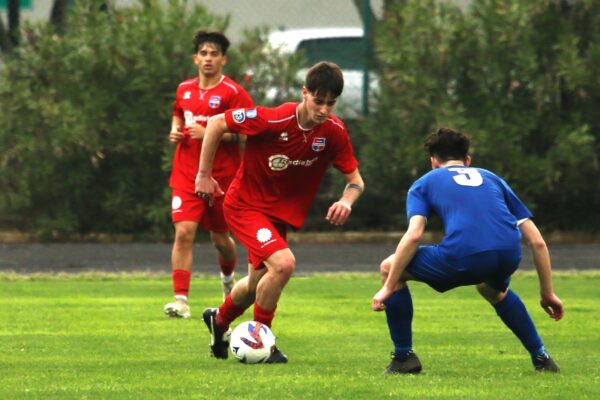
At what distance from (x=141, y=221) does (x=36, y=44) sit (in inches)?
99.9

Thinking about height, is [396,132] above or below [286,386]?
below

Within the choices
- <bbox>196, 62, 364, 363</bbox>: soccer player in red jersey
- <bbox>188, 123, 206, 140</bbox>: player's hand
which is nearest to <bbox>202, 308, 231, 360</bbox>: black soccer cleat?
<bbox>196, 62, 364, 363</bbox>: soccer player in red jersey

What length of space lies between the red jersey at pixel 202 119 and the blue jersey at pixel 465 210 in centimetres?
446

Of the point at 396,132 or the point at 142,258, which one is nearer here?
the point at 142,258

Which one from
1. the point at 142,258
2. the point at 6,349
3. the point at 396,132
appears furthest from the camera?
the point at 396,132

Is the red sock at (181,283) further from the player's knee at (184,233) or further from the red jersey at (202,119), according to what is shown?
the red jersey at (202,119)

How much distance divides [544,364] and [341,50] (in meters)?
11.7

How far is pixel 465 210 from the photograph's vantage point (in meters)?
7.90

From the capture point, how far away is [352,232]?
64.0 ft

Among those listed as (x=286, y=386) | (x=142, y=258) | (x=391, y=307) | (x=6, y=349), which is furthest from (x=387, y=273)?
(x=142, y=258)

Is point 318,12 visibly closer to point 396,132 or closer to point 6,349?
point 396,132

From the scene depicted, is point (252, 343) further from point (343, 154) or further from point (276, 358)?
point (343, 154)

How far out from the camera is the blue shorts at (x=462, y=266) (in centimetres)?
787

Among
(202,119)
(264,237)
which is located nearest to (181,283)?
(202,119)
